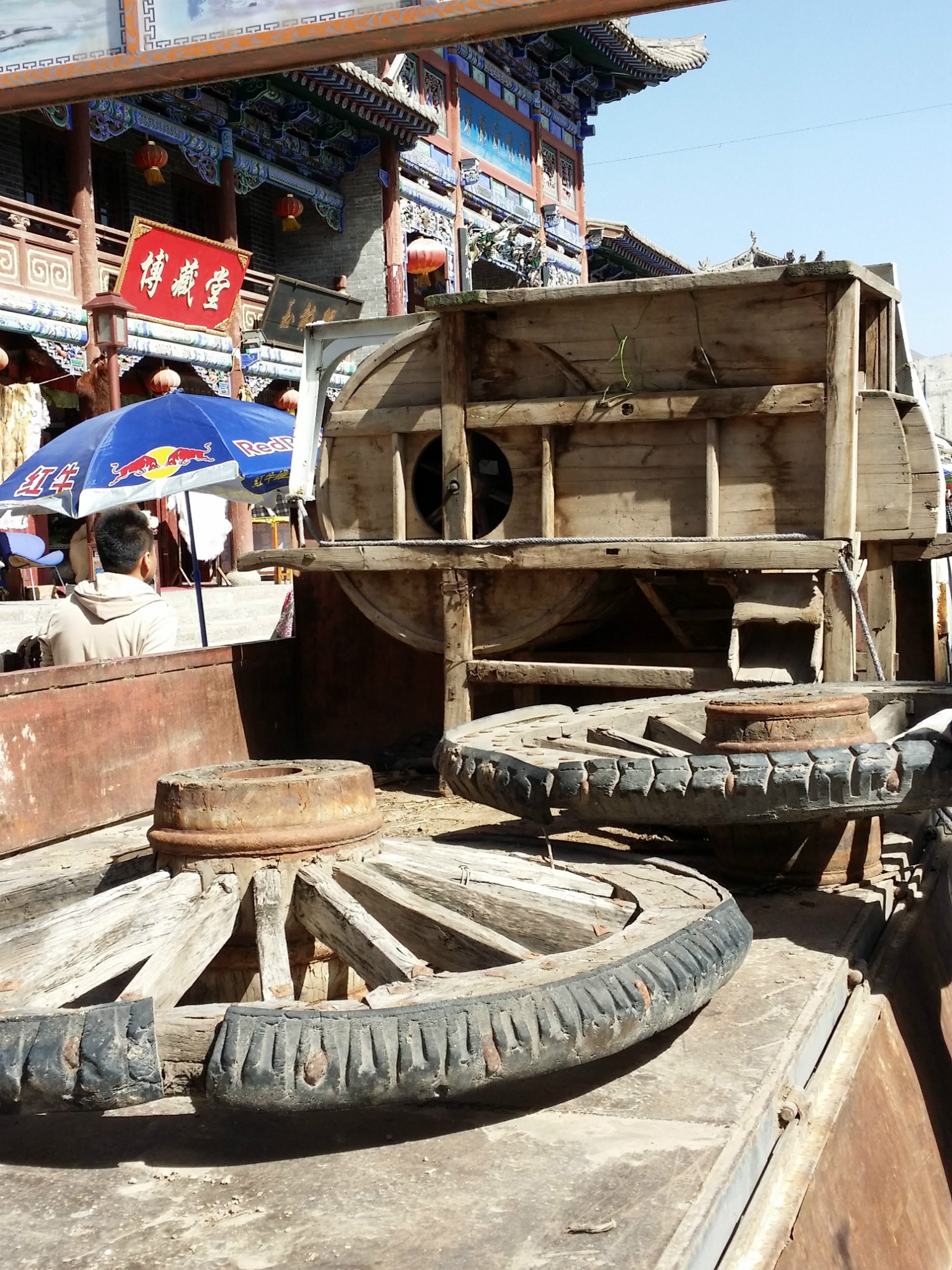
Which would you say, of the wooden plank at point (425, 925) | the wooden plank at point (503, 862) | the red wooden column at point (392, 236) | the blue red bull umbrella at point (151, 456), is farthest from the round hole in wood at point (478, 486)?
the red wooden column at point (392, 236)

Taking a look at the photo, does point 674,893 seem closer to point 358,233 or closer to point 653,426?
point 653,426

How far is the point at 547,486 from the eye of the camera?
5844 millimetres

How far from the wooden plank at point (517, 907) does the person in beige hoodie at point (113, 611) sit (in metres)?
2.70

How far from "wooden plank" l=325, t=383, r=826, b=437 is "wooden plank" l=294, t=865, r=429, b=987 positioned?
3160 millimetres

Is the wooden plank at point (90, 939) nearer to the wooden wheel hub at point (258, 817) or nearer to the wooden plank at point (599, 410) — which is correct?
the wooden wheel hub at point (258, 817)

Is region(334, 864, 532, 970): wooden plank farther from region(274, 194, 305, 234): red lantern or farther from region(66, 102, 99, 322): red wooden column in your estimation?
region(274, 194, 305, 234): red lantern

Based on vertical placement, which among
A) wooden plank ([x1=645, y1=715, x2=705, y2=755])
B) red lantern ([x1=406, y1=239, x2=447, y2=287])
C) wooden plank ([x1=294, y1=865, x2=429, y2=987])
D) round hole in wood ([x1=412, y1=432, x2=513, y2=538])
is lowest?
wooden plank ([x1=294, y1=865, x2=429, y2=987])

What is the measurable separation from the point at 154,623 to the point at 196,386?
14.3 meters

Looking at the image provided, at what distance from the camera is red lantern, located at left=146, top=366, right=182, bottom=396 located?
17.0 metres

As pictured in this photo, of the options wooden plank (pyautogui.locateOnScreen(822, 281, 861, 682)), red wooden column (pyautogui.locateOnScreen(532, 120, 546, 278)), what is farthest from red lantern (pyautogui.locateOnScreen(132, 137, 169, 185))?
wooden plank (pyautogui.locateOnScreen(822, 281, 861, 682))

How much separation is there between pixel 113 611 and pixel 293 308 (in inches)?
529

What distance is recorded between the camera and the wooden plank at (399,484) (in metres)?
6.23

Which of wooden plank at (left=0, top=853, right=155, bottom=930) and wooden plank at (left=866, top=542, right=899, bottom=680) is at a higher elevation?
wooden plank at (left=866, top=542, right=899, bottom=680)

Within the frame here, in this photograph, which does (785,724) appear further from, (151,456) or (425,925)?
(151,456)
